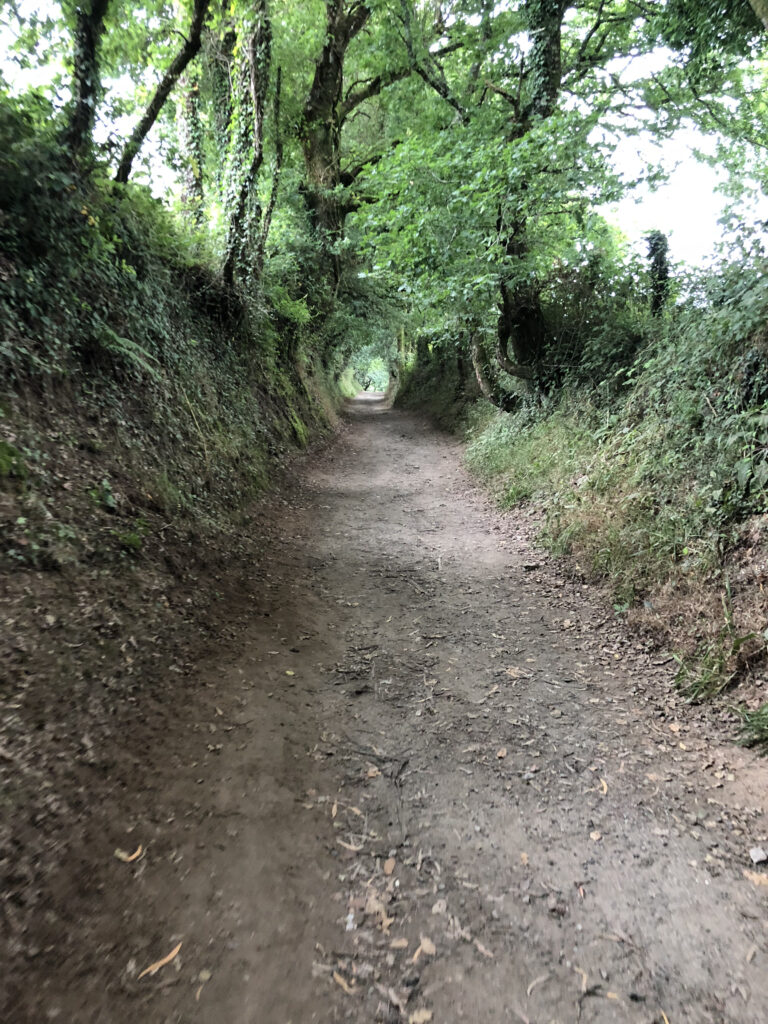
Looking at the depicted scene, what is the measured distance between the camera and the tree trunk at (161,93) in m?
5.83

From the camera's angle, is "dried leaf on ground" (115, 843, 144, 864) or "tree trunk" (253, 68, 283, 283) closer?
"dried leaf on ground" (115, 843, 144, 864)

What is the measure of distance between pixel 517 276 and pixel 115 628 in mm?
8472

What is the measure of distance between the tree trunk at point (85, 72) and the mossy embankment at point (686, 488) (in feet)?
22.3

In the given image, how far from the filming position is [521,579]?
240 inches

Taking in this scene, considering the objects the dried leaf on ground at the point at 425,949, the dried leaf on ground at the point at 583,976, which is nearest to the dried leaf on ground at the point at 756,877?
the dried leaf on ground at the point at 583,976

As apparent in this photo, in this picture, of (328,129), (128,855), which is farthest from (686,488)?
(328,129)

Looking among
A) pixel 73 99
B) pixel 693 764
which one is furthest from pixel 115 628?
pixel 73 99

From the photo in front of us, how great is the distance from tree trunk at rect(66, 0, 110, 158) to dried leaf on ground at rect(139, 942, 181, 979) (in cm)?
655

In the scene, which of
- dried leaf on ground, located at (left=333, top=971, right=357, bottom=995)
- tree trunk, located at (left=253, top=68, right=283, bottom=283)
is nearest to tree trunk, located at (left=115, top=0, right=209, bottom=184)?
tree trunk, located at (left=253, top=68, right=283, bottom=283)

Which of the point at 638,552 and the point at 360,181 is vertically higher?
the point at 360,181

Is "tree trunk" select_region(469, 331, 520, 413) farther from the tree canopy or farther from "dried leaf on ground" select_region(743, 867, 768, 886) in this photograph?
"dried leaf on ground" select_region(743, 867, 768, 886)

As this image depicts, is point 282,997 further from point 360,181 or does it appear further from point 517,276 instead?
point 360,181

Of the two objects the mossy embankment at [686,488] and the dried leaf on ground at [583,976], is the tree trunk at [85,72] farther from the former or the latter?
the dried leaf on ground at [583,976]

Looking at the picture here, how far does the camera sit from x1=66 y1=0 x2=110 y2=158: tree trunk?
16.8 feet
